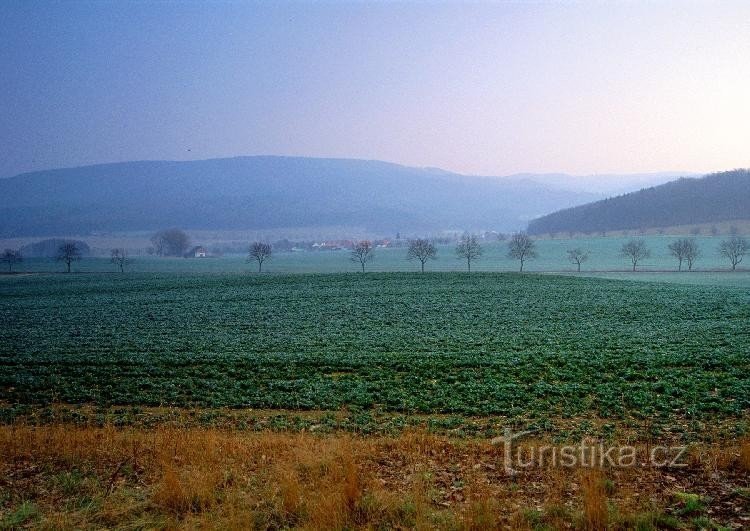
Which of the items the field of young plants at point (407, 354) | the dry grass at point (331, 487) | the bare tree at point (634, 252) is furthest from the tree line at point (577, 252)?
the dry grass at point (331, 487)

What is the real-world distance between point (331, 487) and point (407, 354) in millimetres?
19553

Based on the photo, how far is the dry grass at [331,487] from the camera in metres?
8.56

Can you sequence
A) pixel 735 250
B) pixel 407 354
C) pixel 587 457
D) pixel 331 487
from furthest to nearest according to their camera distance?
1. pixel 735 250
2. pixel 407 354
3. pixel 587 457
4. pixel 331 487

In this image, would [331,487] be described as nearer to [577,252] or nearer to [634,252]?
[634,252]

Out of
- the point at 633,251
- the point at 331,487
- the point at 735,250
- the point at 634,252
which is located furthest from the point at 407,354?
the point at 735,250

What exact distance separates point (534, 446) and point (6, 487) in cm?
1205

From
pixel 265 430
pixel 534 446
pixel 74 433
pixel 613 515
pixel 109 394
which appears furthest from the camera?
pixel 109 394

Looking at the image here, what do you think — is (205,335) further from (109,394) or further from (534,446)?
(534,446)

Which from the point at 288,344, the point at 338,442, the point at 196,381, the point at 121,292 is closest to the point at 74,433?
the point at 338,442

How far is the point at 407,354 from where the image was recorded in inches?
1139

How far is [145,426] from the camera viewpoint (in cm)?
1716

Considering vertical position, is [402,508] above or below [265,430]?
above

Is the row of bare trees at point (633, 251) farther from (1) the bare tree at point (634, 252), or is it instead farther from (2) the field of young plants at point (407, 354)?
(2) the field of young plants at point (407, 354)

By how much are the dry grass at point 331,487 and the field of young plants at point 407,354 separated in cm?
641
